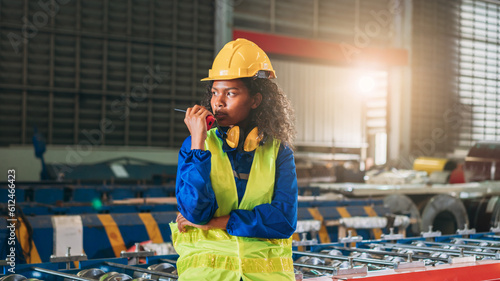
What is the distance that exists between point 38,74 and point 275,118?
12823mm

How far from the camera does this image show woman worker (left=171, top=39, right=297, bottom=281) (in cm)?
192

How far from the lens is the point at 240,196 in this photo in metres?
2.03

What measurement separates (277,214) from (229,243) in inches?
7.1

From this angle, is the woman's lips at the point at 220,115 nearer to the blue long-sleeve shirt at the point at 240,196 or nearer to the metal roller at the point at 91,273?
the blue long-sleeve shirt at the point at 240,196

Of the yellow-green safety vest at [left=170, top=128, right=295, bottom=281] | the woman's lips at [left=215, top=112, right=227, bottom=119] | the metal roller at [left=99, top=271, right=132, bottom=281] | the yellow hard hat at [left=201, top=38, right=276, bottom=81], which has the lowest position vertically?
the metal roller at [left=99, top=271, right=132, bottom=281]

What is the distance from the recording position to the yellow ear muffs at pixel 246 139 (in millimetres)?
2084

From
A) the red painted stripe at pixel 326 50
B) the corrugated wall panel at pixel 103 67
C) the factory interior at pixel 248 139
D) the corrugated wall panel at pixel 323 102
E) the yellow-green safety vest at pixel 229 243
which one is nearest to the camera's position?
the yellow-green safety vest at pixel 229 243

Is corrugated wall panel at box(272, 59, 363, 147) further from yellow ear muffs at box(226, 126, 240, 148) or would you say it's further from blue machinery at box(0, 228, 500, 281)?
yellow ear muffs at box(226, 126, 240, 148)

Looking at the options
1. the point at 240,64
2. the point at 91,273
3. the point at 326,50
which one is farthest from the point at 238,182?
the point at 326,50

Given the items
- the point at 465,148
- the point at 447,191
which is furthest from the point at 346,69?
the point at 447,191

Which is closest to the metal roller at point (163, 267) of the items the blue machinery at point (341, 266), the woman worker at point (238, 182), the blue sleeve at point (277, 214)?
the blue machinery at point (341, 266)

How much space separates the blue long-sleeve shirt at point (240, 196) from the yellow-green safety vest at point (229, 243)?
35mm

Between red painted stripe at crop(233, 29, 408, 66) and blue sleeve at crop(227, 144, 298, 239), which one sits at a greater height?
red painted stripe at crop(233, 29, 408, 66)

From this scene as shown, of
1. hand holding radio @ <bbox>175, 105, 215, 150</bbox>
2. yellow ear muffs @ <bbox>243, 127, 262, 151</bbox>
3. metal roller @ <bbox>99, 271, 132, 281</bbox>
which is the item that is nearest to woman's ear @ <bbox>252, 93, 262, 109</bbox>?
yellow ear muffs @ <bbox>243, 127, 262, 151</bbox>
